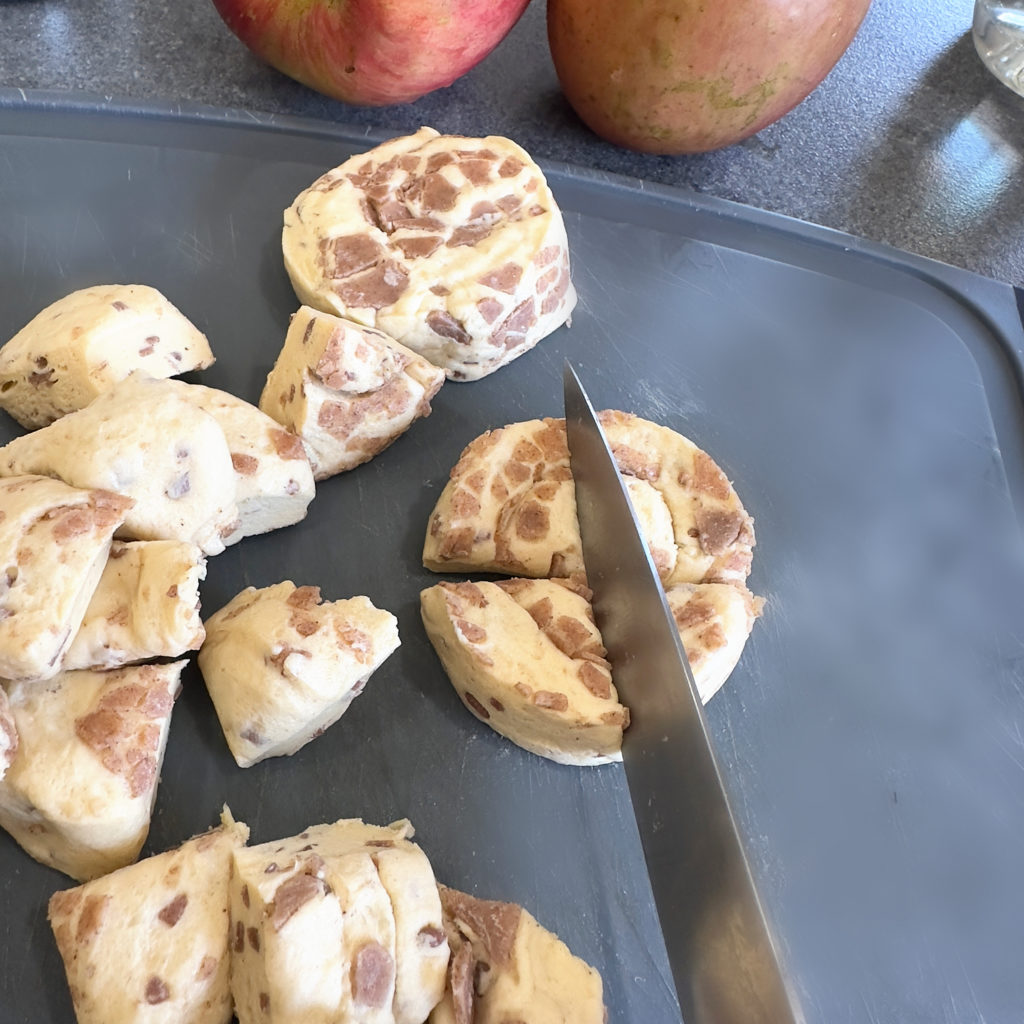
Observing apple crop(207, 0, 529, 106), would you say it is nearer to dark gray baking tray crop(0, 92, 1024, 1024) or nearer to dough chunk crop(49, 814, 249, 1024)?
dark gray baking tray crop(0, 92, 1024, 1024)

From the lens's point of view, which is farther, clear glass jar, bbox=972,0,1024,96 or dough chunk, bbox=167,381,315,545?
clear glass jar, bbox=972,0,1024,96

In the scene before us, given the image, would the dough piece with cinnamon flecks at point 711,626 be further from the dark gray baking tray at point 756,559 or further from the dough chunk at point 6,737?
the dough chunk at point 6,737

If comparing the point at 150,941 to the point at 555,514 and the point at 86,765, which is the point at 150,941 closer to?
the point at 86,765

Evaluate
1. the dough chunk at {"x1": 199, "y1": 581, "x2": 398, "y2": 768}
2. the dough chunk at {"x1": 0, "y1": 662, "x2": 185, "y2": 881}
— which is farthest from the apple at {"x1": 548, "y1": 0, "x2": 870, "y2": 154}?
the dough chunk at {"x1": 0, "y1": 662, "x2": 185, "y2": 881}

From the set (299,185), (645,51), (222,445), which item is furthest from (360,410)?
(645,51)

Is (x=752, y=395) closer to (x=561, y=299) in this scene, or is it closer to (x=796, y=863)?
(x=561, y=299)
